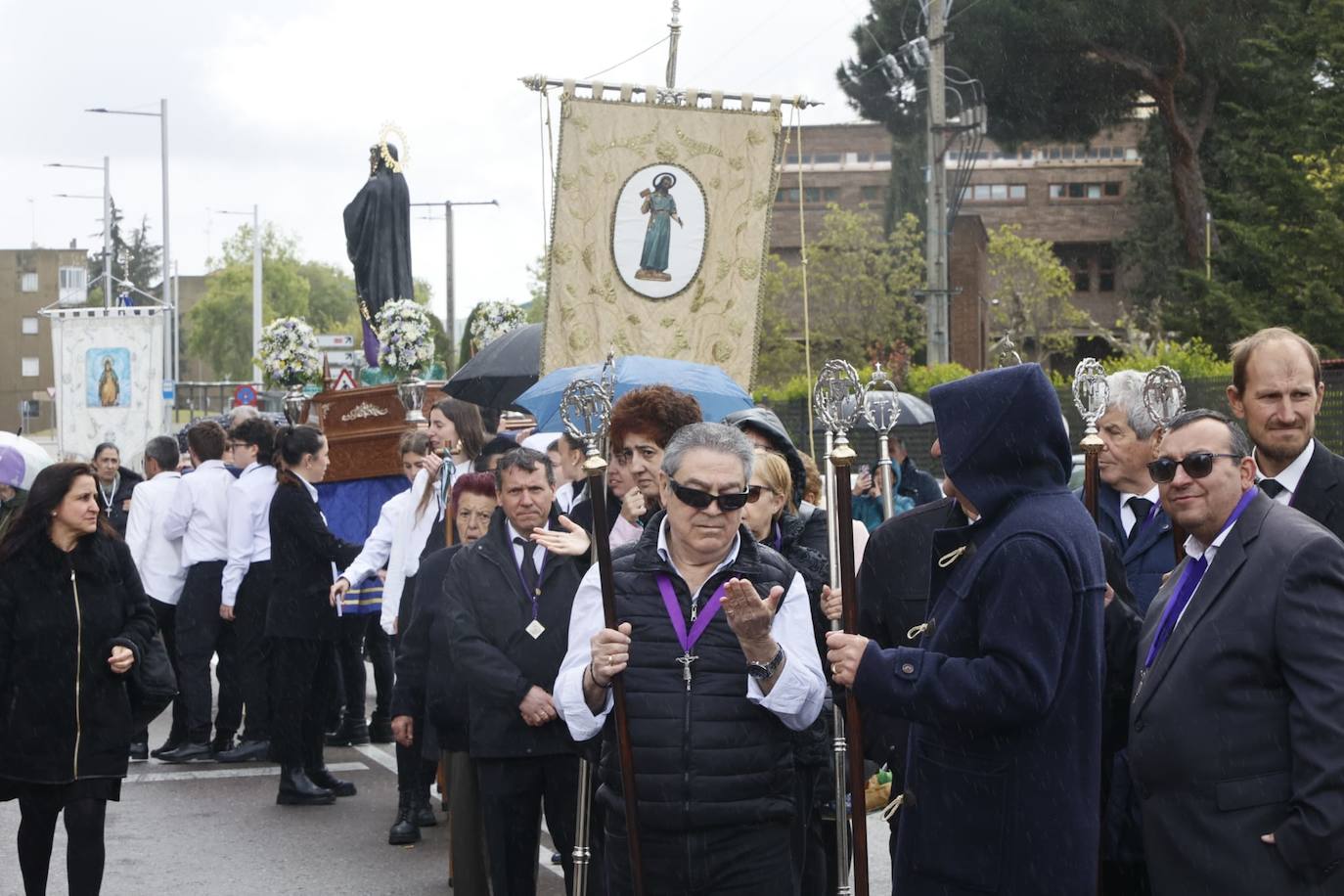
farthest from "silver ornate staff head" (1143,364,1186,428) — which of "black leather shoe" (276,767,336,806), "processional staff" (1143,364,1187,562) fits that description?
"black leather shoe" (276,767,336,806)

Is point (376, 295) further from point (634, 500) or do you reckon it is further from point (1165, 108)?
point (1165, 108)

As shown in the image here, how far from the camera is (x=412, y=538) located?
9539mm

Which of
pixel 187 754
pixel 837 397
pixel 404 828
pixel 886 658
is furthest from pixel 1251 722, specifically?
pixel 187 754

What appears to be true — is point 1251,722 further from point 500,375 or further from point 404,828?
point 500,375

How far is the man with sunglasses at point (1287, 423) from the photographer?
5176mm

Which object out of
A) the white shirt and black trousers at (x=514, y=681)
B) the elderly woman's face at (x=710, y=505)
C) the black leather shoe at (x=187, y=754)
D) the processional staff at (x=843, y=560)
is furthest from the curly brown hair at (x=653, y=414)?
the black leather shoe at (x=187, y=754)

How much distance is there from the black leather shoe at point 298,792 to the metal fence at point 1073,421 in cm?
447

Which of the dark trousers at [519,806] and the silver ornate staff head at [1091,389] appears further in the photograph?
the dark trousers at [519,806]

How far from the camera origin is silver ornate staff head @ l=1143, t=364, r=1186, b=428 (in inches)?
225

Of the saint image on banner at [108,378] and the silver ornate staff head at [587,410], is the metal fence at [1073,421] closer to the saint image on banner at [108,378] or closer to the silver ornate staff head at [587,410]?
the silver ornate staff head at [587,410]

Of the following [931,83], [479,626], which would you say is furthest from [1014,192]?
[479,626]

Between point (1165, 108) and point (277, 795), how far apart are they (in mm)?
31591

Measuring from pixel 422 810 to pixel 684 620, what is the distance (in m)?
5.09

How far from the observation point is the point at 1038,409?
396 cm
